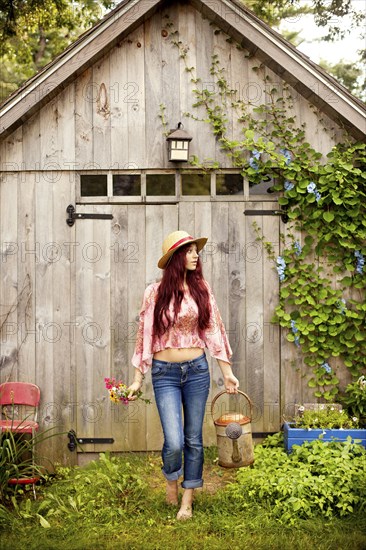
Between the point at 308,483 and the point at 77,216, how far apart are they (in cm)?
331

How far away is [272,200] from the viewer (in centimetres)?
659

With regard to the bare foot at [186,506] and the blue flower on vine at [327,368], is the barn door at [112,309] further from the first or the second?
the blue flower on vine at [327,368]

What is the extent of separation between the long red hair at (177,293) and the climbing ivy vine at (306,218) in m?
1.66

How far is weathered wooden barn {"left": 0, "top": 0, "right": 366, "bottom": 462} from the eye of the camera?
646cm

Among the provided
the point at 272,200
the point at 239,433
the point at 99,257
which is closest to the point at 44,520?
the point at 239,433

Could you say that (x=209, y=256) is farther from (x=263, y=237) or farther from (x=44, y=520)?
(x=44, y=520)

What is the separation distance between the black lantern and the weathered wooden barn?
0.16 m

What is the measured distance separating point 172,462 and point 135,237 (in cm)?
244

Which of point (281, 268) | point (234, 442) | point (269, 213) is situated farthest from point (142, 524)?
point (269, 213)

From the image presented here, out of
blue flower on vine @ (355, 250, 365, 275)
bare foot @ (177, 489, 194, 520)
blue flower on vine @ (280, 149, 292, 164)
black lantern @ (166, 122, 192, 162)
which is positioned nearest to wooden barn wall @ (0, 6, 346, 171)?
black lantern @ (166, 122, 192, 162)

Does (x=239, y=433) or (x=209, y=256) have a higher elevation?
(x=209, y=256)

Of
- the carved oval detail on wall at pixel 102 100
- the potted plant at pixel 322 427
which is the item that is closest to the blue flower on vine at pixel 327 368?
the potted plant at pixel 322 427

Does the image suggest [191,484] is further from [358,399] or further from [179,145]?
[179,145]

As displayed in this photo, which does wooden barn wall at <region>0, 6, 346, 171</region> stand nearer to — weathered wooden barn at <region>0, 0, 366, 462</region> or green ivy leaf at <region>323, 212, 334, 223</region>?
weathered wooden barn at <region>0, 0, 366, 462</region>
